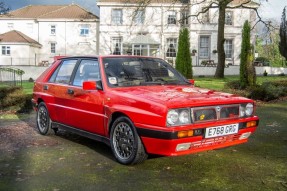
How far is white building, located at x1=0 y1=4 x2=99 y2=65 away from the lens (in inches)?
2040

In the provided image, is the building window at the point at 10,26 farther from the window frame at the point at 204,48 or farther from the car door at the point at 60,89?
the car door at the point at 60,89

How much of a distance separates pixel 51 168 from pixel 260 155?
3249 millimetres

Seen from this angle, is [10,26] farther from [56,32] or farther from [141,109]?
[141,109]

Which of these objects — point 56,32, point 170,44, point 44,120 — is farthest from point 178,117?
point 56,32

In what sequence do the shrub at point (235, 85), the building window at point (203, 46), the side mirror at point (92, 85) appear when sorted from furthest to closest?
the building window at point (203, 46) → the shrub at point (235, 85) → the side mirror at point (92, 85)

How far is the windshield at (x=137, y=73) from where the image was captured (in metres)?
5.72

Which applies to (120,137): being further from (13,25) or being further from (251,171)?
(13,25)

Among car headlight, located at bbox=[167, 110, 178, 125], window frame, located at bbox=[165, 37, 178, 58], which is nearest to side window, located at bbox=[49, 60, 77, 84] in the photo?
car headlight, located at bbox=[167, 110, 178, 125]

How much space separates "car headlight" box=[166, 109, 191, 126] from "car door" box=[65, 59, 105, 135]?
136 cm

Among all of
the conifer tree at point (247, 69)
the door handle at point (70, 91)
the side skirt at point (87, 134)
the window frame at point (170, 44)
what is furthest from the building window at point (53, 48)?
the door handle at point (70, 91)

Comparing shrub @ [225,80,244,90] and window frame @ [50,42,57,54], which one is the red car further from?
window frame @ [50,42,57,54]

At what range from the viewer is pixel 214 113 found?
480 centimetres

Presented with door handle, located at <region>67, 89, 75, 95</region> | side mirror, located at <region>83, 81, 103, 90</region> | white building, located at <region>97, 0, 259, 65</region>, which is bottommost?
door handle, located at <region>67, 89, 75, 95</region>

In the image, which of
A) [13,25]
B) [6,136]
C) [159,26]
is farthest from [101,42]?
[6,136]
